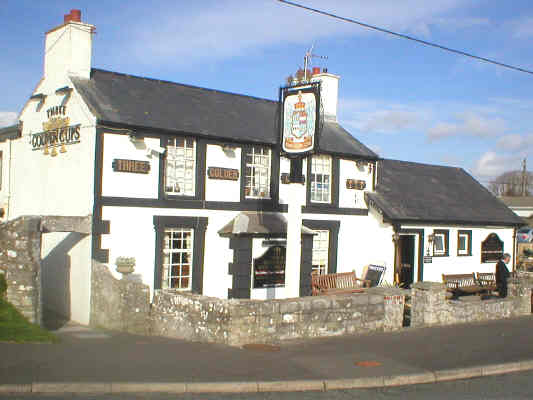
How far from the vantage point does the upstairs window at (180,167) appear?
15719 mm

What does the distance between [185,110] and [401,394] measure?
36.0 feet

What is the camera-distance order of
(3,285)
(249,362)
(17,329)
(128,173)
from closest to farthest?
(249,362)
(17,329)
(3,285)
(128,173)

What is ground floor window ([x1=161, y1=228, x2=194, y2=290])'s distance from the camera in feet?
51.3

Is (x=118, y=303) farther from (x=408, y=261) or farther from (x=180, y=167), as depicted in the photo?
(x=408, y=261)

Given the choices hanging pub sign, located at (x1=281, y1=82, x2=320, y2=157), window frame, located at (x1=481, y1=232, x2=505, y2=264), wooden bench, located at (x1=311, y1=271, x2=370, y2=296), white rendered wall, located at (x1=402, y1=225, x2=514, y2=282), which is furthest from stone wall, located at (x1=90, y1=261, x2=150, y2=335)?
window frame, located at (x1=481, y1=232, x2=505, y2=264)

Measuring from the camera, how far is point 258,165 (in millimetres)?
17516

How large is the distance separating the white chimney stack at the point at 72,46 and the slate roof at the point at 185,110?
1.22ft

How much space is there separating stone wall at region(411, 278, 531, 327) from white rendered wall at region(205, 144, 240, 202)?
5688mm

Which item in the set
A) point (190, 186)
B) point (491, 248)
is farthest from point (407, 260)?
point (190, 186)

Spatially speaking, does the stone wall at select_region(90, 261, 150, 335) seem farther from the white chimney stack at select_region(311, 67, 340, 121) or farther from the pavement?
the white chimney stack at select_region(311, 67, 340, 121)

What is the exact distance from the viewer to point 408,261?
848 inches

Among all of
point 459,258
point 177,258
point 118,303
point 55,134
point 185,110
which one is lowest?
point 118,303

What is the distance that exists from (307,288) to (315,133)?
6063 mm

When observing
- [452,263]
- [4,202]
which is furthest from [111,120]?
[452,263]
